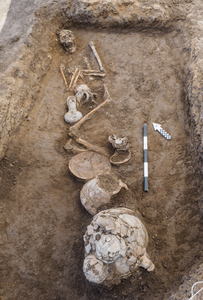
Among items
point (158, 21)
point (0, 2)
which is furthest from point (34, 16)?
point (158, 21)

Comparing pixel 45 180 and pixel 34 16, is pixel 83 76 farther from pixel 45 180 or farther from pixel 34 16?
pixel 45 180

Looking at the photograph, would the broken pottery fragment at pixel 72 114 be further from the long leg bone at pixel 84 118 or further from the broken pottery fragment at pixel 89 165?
the broken pottery fragment at pixel 89 165

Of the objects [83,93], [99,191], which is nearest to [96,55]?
[83,93]

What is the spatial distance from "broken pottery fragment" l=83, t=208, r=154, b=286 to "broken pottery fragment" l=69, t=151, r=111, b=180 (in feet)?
3.22

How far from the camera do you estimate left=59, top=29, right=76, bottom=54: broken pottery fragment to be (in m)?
5.23

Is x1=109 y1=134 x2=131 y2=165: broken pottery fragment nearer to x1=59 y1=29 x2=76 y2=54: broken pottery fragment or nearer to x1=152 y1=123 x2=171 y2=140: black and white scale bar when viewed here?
x1=152 y1=123 x2=171 y2=140: black and white scale bar

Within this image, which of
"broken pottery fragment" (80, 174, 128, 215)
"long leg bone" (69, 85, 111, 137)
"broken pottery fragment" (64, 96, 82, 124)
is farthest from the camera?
"broken pottery fragment" (64, 96, 82, 124)

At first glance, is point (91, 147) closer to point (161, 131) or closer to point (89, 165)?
→ point (89, 165)

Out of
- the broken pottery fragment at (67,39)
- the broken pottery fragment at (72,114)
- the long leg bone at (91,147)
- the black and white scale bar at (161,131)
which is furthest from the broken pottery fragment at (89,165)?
the broken pottery fragment at (67,39)

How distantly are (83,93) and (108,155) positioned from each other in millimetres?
1627

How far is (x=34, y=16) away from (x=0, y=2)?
1708 mm

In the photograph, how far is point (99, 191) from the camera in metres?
3.12

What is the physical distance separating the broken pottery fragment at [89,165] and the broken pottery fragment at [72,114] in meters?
0.93

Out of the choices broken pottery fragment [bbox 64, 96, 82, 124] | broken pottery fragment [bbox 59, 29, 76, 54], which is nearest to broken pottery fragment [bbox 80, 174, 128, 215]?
broken pottery fragment [bbox 64, 96, 82, 124]
